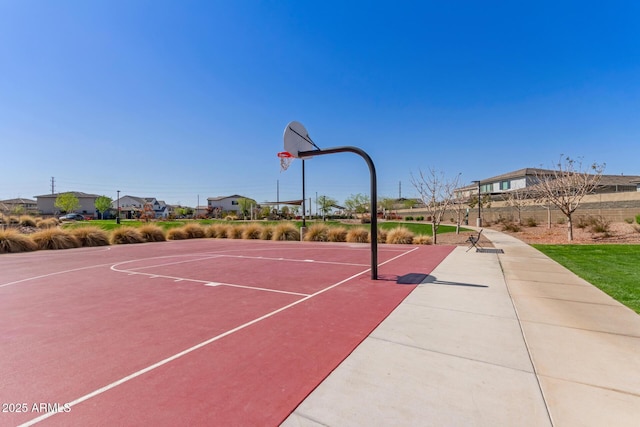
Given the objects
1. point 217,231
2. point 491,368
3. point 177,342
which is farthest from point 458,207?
point 177,342

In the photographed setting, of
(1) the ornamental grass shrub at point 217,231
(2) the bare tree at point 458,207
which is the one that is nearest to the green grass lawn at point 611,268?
(2) the bare tree at point 458,207

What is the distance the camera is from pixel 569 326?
4359 mm

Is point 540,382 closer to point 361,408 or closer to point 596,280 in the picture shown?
point 361,408

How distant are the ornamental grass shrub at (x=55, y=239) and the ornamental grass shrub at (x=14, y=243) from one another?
32 centimetres

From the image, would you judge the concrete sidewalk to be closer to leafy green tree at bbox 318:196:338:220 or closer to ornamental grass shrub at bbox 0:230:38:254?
ornamental grass shrub at bbox 0:230:38:254

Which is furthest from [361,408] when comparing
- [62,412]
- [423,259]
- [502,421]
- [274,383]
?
[423,259]

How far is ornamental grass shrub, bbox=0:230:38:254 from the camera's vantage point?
50.3 ft

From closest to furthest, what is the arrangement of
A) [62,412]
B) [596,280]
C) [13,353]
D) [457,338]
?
[62,412]
[13,353]
[457,338]
[596,280]

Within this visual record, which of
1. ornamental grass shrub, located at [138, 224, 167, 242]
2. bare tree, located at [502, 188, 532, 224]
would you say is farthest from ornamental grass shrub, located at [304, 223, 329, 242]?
bare tree, located at [502, 188, 532, 224]

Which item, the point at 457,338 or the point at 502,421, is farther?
the point at 457,338

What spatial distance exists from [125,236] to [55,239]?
3554 millimetres

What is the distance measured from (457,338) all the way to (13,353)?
5.66m

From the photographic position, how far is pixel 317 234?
1916cm

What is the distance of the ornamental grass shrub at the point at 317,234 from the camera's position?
18.9m
